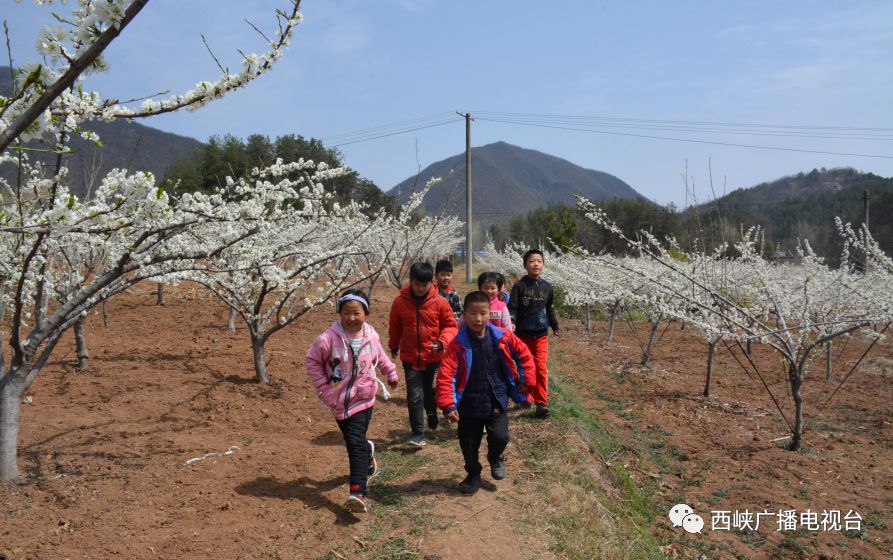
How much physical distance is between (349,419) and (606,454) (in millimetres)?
3377

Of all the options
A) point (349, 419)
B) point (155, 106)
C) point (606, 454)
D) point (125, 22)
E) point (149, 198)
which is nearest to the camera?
point (125, 22)

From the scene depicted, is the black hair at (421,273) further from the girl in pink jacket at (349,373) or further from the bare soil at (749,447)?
the bare soil at (749,447)

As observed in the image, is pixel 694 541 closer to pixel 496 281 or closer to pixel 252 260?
pixel 496 281

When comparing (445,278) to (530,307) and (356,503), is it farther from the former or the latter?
(356,503)

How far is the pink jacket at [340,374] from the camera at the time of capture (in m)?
3.64

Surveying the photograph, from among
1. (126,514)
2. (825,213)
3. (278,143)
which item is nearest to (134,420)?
(126,514)

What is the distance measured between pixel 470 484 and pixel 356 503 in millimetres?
869

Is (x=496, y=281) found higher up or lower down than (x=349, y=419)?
higher up

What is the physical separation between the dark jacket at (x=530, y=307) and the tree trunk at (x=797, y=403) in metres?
2.79

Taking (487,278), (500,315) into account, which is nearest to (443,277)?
(487,278)

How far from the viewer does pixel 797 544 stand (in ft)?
14.6

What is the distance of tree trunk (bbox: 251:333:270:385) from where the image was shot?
6.07 m

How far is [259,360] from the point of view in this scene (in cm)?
618

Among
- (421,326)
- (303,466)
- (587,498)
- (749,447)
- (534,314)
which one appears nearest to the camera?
(587,498)
